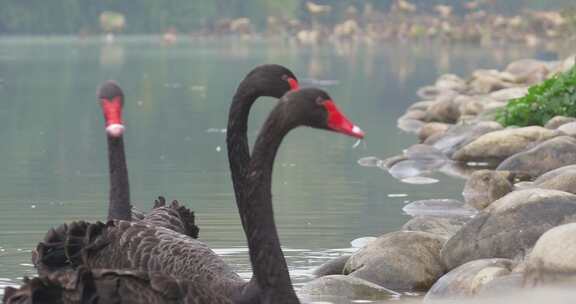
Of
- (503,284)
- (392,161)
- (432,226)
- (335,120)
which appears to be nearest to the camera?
(335,120)

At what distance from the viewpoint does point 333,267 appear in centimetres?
1101

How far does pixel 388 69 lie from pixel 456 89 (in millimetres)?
19245

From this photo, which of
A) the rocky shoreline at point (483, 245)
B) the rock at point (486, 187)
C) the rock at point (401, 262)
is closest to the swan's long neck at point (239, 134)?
the rocky shoreline at point (483, 245)

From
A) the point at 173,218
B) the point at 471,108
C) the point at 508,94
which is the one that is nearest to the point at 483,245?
the point at 173,218

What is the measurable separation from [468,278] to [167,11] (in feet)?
365

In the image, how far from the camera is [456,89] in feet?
118

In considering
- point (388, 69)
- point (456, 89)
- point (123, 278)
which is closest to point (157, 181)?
point (123, 278)

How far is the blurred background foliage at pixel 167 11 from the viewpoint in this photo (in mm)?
111062

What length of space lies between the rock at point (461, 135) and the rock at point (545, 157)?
303 cm

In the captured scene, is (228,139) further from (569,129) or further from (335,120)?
(569,129)

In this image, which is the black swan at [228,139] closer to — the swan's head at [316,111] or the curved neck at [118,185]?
the curved neck at [118,185]

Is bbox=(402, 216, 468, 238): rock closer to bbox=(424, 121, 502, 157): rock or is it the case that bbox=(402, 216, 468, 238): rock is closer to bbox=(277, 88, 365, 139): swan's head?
bbox=(277, 88, 365, 139): swan's head

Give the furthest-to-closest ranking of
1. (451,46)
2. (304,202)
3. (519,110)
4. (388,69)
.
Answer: (451,46)
(388,69)
(519,110)
(304,202)

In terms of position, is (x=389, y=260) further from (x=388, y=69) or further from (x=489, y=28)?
(x=489, y=28)
